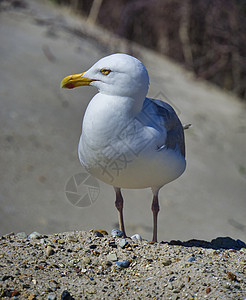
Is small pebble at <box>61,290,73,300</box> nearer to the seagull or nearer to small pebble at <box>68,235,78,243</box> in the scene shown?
small pebble at <box>68,235,78,243</box>

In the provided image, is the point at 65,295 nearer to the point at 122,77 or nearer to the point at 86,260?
the point at 86,260

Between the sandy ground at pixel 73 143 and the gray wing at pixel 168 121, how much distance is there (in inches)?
57.1

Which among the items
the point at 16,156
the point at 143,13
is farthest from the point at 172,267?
the point at 143,13

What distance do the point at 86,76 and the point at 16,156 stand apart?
10.9ft

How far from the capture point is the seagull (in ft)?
9.59

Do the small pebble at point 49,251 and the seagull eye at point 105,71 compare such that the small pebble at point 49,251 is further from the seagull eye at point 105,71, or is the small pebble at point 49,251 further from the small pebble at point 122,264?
the seagull eye at point 105,71

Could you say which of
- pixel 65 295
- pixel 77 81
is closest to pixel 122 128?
pixel 77 81

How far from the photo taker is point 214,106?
894 centimetres

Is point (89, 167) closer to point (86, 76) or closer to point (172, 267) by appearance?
point (86, 76)

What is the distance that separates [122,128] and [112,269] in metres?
0.88

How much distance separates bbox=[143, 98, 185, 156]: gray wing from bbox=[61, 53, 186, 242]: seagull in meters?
0.02

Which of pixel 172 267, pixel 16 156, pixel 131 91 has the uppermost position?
pixel 131 91

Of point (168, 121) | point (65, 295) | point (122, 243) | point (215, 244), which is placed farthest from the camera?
point (215, 244)

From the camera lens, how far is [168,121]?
10.9ft
